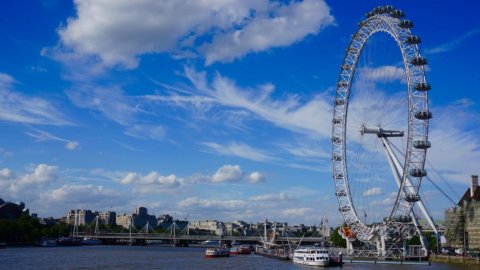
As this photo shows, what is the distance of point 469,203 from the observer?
246 feet

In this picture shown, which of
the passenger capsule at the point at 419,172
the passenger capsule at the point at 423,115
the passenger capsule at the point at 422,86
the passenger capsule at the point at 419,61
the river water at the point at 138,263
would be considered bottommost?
the river water at the point at 138,263

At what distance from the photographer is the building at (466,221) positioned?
7319 centimetres

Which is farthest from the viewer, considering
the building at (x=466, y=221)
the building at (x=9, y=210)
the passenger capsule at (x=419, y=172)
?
the building at (x=9, y=210)

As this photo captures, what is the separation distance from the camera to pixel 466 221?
247 feet

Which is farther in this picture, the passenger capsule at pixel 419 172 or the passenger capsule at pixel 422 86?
the passenger capsule at pixel 419 172

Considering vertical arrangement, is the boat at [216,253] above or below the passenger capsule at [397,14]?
below

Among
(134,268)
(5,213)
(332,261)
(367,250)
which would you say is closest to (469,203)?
(367,250)

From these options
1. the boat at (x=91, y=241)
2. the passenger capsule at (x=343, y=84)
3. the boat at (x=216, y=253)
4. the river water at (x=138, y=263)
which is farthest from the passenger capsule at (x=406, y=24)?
the boat at (x=91, y=241)

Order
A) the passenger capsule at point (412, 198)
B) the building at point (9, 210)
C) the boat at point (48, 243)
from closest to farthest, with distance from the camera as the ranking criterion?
the passenger capsule at point (412, 198)
the boat at point (48, 243)
the building at point (9, 210)

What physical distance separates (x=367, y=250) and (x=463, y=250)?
1118cm

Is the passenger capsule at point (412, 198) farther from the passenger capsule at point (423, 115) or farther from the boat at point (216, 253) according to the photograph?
the boat at point (216, 253)

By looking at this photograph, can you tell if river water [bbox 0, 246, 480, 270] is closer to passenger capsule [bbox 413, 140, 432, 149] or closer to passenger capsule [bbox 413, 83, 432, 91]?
passenger capsule [bbox 413, 140, 432, 149]

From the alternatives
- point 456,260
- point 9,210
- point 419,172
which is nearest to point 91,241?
point 9,210

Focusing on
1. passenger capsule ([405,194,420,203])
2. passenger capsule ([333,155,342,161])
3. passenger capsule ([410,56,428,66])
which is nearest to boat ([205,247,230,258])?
passenger capsule ([333,155,342,161])
